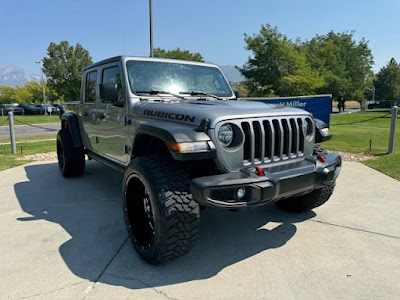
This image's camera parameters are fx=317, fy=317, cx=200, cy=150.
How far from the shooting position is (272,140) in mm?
2658

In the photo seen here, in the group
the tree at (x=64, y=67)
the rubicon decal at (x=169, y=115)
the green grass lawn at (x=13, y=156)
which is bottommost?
the green grass lawn at (x=13, y=156)

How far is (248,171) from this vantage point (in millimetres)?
2430

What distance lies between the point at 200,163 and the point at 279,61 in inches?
1102

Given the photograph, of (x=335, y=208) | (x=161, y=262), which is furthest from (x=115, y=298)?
(x=335, y=208)

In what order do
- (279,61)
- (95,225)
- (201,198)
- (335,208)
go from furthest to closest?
(279,61)
(335,208)
(95,225)
(201,198)

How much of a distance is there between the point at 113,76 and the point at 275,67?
2654 centimetres

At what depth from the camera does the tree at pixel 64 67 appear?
28.4 metres

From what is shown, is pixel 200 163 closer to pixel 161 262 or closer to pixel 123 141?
pixel 161 262

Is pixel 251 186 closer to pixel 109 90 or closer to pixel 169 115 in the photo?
pixel 169 115

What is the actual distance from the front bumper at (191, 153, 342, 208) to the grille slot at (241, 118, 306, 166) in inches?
5.6

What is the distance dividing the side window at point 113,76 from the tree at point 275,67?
83.1 feet

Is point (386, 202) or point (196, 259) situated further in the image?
point (386, 202)

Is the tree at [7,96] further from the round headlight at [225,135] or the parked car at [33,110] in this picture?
the round headlight at [225,135]

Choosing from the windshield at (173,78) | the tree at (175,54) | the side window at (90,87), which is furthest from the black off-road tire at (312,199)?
the tree at (175,54)
